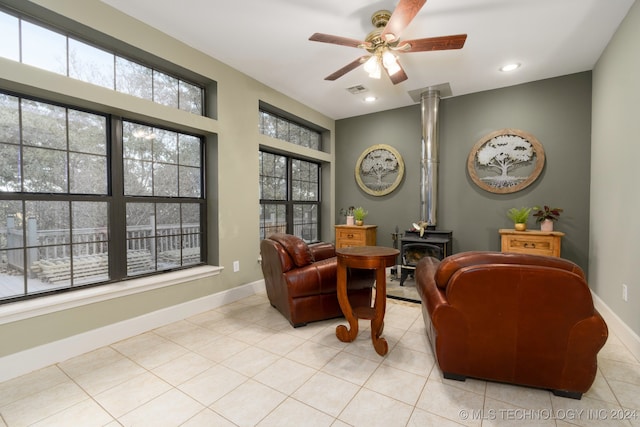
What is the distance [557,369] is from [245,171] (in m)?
3.29

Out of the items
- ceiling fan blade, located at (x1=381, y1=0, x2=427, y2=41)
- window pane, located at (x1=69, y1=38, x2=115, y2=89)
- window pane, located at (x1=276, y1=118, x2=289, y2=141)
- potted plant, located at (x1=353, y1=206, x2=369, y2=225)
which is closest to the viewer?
ceiling fan blade, located at (x1=381, y1=0, x2=427, y2=41)

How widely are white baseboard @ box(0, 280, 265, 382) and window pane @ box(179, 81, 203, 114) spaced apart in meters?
2.08

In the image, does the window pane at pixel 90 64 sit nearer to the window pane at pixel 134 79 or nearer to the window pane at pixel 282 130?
the window pane at pixel 134 79

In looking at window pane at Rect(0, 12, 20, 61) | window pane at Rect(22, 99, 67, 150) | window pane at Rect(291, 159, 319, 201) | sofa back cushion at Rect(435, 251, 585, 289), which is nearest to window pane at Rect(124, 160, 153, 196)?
window pane at Rect(22, 99, 67, 150)

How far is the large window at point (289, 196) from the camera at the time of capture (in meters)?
4.18

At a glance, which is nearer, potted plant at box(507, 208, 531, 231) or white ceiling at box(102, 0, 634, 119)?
white ceiling at box(102, 0, 634, 119)

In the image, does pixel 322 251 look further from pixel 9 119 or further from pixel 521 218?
pixel 9 119

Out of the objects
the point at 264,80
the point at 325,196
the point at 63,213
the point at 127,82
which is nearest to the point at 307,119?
the point at 264,80

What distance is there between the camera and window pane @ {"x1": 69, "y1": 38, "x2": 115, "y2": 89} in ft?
7.39

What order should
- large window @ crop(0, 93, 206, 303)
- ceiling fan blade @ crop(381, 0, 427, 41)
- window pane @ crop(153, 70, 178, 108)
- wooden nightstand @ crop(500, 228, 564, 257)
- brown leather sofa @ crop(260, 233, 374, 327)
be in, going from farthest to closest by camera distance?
wooden nightstand @ crop(500, 228, 564, 257) → window pane @ crop(153, 70, 178, 108) → brown leather sofa @ crop(260, 233, 374, 327) → large window @ crop(0, 93, 206, 303) → ceiling fan blade @ crop(381, 0, 427, 41)

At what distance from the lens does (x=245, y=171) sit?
350cm

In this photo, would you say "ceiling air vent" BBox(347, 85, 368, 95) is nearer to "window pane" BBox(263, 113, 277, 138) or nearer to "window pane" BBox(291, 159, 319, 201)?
"window pane" BBox(263, 113, 277, 138)

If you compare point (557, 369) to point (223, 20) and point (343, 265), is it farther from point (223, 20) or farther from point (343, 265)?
point (223, 20)

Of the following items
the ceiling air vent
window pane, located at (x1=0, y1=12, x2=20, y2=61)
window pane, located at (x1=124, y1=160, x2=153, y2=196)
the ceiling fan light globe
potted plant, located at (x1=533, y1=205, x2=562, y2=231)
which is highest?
the ceiling air vent
